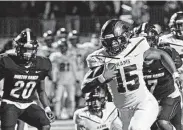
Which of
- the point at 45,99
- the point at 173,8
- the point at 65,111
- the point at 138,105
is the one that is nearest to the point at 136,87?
the point at 138,105

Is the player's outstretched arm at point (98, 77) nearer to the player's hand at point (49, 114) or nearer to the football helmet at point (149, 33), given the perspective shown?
the player's hand at point (49, 114)

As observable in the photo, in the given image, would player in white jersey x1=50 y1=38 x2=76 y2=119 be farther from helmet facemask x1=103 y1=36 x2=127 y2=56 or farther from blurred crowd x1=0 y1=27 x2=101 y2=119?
helmet facemask x1=103 y1=36 x2=127 y2=56

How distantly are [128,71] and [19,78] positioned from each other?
56.2 inches

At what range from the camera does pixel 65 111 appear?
36.4 feet

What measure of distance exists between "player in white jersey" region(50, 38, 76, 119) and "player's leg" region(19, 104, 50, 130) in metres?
4.73

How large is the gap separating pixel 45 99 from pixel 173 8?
705 cm

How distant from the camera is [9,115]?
6.15 m

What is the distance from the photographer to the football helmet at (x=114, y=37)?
17.7 feet

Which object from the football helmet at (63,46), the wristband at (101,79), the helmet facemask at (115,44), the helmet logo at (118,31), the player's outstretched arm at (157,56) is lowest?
the football helmet at (63,46)

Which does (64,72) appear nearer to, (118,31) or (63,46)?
(63,46)

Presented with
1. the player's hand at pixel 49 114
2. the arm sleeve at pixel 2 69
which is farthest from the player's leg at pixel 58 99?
the arm sleeve at pixel 2 69

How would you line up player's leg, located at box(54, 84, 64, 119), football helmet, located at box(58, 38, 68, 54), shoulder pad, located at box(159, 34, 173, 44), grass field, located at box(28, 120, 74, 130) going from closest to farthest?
1. shoulder pad, located at box(159, 34, 173, 44)
2. grass field, located at box(28, 120, 74, 130)
3. player's leg, located at box(54, 84, 64, 119)
4. football helmet, located at box(58, 38, 68, 54)

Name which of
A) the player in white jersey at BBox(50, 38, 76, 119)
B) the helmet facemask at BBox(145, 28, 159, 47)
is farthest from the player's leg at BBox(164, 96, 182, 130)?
the player in white jersey at BBox(50, 38, 76, 119)

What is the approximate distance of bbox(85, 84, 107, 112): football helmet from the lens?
6199mm
